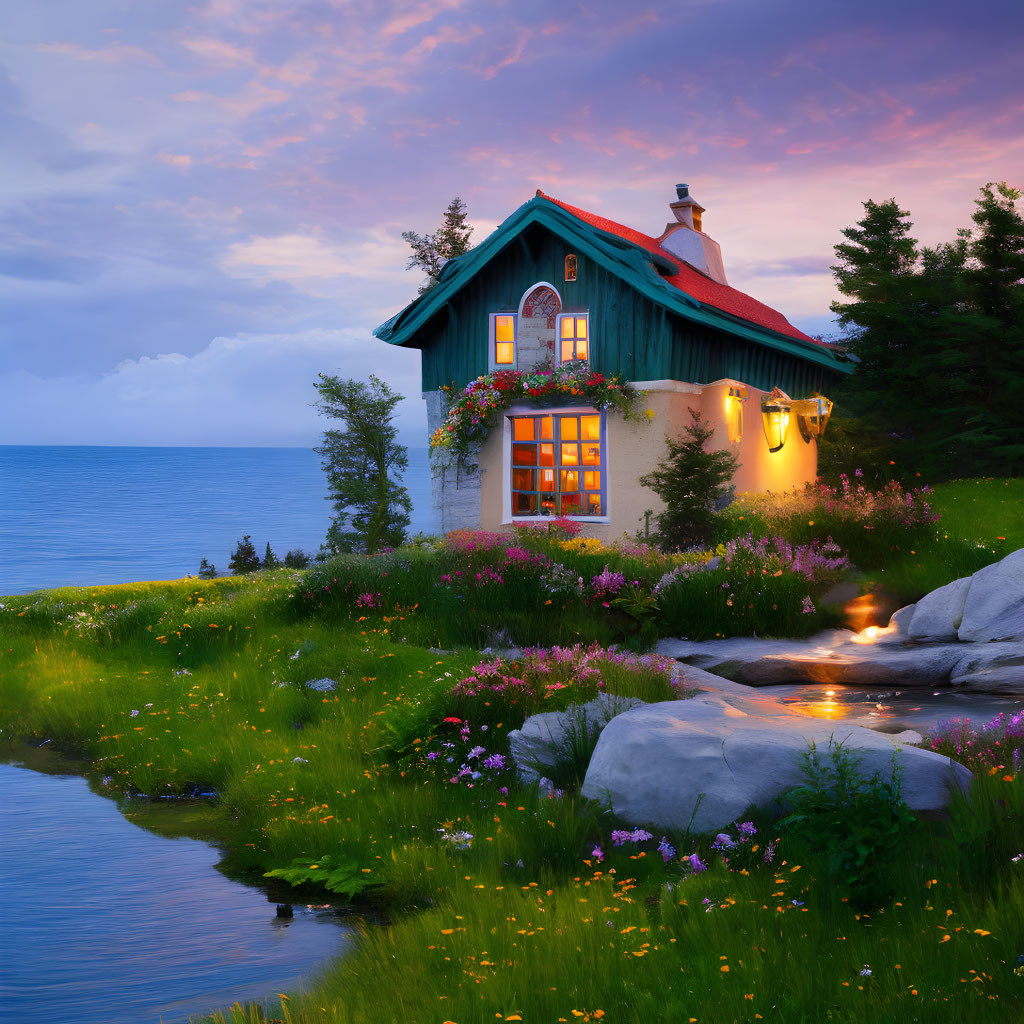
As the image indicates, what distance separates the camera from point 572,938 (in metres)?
3.84

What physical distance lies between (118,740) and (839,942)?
272 inches

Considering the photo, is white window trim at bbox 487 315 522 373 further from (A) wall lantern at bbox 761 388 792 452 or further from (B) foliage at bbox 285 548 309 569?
(B) foliage at bbox 285 548 309 569

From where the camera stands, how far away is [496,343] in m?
18.6

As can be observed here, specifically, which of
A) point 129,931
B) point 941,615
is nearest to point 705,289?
point 941,615

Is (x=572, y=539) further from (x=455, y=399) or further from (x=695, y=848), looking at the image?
(x=695, y=848)

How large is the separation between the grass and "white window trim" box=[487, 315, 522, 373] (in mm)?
9154

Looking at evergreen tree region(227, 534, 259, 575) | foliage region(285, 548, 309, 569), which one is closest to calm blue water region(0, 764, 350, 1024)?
foliage region(285, 548, 309, 569)

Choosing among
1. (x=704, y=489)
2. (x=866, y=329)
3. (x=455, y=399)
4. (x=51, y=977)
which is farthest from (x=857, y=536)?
(x=866, y=329)

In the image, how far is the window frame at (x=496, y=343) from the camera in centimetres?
1838

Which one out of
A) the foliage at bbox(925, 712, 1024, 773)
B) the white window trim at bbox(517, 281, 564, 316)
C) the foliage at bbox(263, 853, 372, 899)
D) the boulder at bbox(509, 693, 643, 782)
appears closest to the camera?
the foliage at bbox(925, 712, 1024, 773)

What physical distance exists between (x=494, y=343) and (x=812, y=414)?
302 inches

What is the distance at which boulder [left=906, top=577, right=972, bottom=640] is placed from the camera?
9.66 meters

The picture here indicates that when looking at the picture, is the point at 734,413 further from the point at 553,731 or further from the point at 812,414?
the point at 553,731

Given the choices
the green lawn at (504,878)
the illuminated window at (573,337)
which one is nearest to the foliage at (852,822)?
the green lawn at (504,878)
